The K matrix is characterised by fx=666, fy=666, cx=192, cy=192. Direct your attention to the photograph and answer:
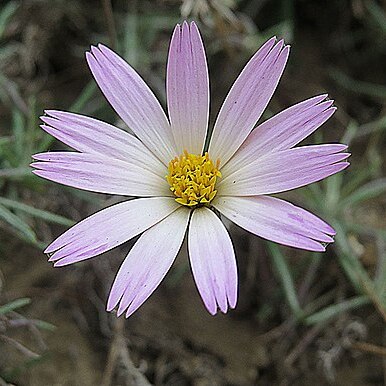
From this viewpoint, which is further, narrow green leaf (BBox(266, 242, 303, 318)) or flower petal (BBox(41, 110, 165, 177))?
narrow green leaf (BBox(266, 242, 303, 318))

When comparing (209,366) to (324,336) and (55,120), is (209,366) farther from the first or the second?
(55,120)

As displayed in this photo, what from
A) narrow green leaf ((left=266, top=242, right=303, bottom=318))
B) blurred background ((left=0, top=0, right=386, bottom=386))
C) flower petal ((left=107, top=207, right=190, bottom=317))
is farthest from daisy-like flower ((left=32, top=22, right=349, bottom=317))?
narrow green leaf ((left=266, top=242, right=303, bottom=318))

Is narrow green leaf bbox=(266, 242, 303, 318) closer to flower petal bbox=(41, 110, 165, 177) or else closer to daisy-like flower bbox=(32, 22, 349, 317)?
daisy-like flower bbox=(32, 22, 349, 317)

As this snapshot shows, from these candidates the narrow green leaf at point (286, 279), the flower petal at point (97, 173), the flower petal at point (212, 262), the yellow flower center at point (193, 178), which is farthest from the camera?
the narrow green leaf at point (286, 279)

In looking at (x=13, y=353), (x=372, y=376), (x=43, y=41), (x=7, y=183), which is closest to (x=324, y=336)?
(x=372, y=376)

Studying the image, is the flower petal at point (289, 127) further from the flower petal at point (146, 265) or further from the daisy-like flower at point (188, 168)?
the flower petal at point (146, 265)

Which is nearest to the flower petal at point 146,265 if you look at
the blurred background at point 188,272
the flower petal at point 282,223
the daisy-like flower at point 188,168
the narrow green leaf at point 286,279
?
the daisy-like flower at point 188,168
